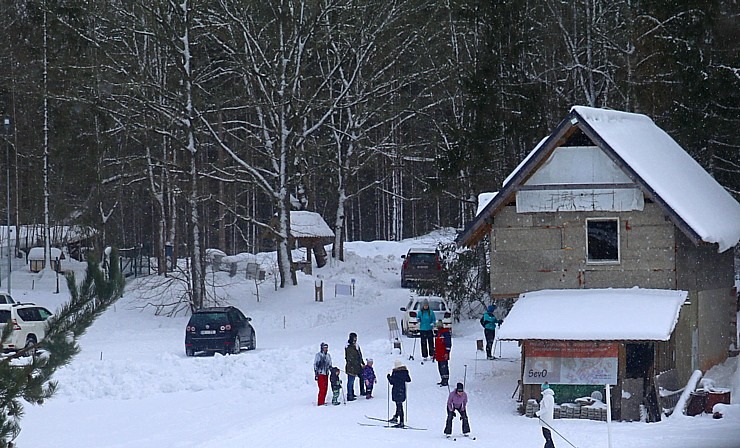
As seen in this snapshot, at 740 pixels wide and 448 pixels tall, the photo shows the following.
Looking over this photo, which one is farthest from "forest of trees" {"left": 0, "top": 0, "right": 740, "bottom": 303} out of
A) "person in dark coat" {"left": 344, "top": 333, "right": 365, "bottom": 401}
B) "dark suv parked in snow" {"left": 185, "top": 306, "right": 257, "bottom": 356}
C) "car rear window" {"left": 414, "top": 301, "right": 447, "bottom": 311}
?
"person in dark coat" {"left": 344, "top": 333, "right": 365, "bottom": 401}

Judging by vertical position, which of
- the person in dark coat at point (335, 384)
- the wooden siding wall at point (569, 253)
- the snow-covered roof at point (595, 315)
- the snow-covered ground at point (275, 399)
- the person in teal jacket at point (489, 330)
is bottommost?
the snow-covered ground at point (275, 399)

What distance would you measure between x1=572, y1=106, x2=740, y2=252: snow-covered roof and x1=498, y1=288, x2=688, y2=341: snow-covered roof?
2144 millimetres

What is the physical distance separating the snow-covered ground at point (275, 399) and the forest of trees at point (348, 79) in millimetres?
6716

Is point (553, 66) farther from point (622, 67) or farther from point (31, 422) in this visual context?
point (31, 422)

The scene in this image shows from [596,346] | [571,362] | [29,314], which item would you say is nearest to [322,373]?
[571,362]

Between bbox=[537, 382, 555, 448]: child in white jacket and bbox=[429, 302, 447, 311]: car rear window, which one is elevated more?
bbox=[429, 302, 447, 311]: car rear window

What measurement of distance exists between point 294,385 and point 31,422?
22.1 feet

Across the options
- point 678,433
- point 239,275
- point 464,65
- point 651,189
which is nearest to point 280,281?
point 239,275

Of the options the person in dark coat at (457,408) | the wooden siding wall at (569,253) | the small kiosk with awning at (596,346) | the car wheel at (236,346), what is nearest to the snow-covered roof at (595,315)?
the small kiosk with awning at (596,346)

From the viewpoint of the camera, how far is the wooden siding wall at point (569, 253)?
2956 centimetres

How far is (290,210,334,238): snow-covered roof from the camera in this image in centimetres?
5591

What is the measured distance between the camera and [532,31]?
46.8 m

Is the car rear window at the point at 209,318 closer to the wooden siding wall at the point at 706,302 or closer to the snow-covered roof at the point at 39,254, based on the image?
the wooden siding wall at the point at 706,302

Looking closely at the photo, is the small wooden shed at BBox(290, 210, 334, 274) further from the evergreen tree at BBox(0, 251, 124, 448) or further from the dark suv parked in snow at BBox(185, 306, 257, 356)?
the evergreen tree at BBox(0, 251, 124, 448)
